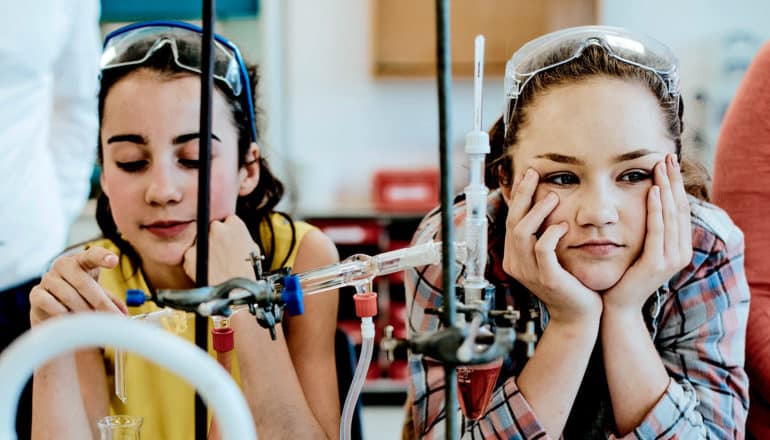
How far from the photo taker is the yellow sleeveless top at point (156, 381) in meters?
1.08

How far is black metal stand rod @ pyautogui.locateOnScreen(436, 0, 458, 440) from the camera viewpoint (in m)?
0.56

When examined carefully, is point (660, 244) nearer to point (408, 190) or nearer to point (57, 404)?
point (57, 404)

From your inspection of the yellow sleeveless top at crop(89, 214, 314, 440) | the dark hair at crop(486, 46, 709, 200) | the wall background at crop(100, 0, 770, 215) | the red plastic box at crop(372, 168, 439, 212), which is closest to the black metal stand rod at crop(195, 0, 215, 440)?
the yellow sleeveless top at crop(89, 214, 314, 440)

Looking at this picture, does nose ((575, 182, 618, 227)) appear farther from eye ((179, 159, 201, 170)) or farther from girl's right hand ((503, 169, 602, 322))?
eye ((179, 159, 201, 170))

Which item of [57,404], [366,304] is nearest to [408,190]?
[57,404]

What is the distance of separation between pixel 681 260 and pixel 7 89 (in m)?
1.27

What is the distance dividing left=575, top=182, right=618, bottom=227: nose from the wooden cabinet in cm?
284

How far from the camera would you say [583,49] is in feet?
3.25

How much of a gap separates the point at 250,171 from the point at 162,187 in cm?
17

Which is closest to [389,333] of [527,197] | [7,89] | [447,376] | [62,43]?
[447,376]

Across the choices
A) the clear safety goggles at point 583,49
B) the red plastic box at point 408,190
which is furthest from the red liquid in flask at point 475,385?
the red plastic box at point 408,190

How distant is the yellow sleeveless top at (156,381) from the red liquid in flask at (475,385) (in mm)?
408

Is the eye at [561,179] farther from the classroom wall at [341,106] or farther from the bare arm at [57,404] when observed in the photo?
the classroom wall at [341,106]

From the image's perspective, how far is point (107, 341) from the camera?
473 mm
